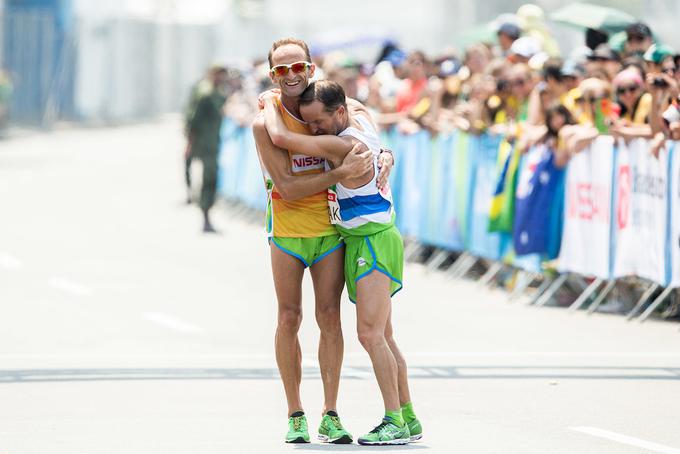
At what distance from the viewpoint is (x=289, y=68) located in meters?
8.12

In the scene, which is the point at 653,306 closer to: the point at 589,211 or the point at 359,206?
the point at 589,211

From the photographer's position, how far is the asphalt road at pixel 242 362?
8633mm

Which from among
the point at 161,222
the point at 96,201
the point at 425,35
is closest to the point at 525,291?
the point at 161,222

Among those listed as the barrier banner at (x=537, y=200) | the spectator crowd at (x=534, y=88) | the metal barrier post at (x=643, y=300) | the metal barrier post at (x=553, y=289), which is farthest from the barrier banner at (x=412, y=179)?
the metal barrier post at (x=643, y=300)

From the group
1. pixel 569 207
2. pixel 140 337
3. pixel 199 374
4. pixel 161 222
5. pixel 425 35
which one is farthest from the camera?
pixel 425 35

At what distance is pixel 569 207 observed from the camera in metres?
14.5

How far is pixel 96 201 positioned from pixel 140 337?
13772 mm

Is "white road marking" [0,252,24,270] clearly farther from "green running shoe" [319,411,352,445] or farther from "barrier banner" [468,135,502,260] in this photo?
"green running shoe" [319,411,352,445]

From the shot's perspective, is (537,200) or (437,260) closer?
(537,200)

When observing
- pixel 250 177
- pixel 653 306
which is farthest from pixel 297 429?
pixel 250 177

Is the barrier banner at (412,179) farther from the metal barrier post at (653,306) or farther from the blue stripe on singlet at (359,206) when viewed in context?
the blue stripe on singlet at (359,206)

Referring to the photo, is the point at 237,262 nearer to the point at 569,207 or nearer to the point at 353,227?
the point at 569,207

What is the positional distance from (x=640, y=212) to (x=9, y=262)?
23.5ft

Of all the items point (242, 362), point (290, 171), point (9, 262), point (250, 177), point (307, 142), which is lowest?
point (250, 177)
